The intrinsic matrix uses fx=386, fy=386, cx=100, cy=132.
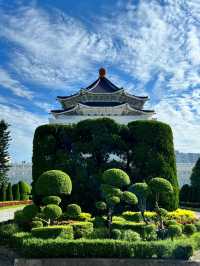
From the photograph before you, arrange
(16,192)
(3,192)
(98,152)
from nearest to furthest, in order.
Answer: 1. (98,152)
2. (3,192)
3. (16,192)

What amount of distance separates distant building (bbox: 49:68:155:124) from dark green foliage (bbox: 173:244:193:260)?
27.8 m

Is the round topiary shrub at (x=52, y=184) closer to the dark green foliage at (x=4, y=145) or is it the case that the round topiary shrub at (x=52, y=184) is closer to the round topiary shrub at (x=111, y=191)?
the round topiary shrub at (x=111, y=191)

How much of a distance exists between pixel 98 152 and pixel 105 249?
804cm

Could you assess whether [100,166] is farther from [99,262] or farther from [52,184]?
[99,262]

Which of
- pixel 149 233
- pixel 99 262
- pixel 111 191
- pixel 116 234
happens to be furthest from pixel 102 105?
pixel 99 262

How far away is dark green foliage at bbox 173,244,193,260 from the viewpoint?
917cm

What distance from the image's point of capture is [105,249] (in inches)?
361

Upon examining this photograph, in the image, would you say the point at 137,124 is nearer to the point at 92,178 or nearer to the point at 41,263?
the point at 92,178

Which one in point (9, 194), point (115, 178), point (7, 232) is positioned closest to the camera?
point (7, 232)

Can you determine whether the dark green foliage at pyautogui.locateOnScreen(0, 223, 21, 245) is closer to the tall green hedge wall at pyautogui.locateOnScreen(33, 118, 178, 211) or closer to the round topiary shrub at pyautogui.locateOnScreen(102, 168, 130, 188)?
the round topiary shrub at pyautogui.locateOnScreen(102, 168, 130, 188)

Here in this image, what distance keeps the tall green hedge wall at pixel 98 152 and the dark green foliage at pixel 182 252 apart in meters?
6.86

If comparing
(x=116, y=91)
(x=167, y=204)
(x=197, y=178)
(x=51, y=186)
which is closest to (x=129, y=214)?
(x=167, y=204)

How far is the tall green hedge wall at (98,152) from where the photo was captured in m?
16.4

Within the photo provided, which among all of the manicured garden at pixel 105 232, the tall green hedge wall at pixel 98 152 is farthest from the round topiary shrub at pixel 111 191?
the tall green hedge wall at pixel 98 152
